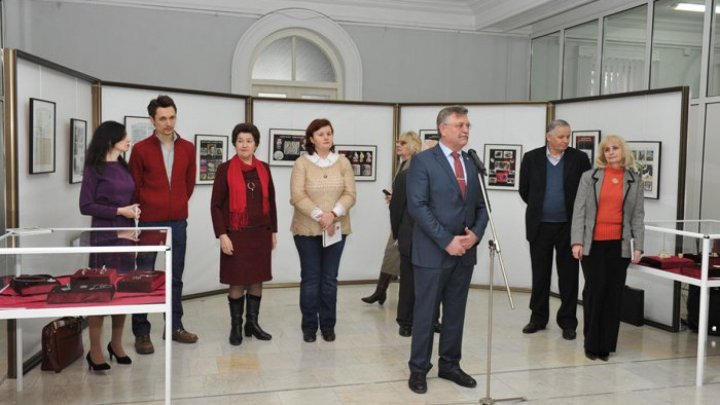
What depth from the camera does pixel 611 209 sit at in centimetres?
502

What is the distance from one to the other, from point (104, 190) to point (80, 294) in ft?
4.19

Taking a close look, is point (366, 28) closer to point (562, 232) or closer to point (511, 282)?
point (511, 282)

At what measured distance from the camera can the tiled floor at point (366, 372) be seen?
4.32 meters

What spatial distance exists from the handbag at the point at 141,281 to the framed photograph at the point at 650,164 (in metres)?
4.34

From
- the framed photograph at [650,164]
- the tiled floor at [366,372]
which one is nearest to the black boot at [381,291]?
the tiled floor at [366,372]

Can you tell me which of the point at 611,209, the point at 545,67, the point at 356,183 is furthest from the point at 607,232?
the point at 545,67

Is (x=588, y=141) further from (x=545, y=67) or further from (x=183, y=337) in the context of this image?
(x=183, y=337)

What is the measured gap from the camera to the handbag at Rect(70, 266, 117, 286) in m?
3.59

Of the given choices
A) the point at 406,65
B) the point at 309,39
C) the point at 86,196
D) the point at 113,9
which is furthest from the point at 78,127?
the point at 406,65

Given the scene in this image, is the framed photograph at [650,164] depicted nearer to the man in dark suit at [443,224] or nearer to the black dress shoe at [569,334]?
the black dress shoe at [569,334]

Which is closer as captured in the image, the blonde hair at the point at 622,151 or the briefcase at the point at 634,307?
the blonde hair at the point at 622,151

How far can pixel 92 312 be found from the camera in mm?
3473

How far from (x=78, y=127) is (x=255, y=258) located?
178 centimetres

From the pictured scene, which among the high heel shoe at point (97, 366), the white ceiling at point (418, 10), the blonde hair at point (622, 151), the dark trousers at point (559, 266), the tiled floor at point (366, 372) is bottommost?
the tiled floor at point (366, 372)
